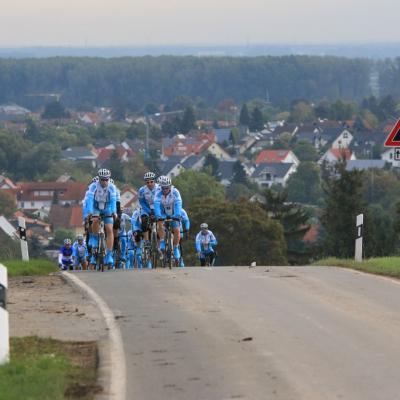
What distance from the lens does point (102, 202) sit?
23219 mm

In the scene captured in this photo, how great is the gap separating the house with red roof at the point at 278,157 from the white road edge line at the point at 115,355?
6824 inches

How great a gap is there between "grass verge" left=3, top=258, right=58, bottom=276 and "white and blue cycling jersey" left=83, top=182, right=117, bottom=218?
1031 mm

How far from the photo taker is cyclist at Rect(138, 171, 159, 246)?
25.1 metres

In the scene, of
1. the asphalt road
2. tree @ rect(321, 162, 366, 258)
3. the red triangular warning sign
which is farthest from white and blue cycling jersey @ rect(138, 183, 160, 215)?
tree @ rect(321, 162, 366, 258)

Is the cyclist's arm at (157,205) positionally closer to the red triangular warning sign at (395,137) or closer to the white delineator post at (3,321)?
the red triangular warning sign at (395,137)

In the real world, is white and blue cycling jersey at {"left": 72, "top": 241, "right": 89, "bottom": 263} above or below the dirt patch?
below

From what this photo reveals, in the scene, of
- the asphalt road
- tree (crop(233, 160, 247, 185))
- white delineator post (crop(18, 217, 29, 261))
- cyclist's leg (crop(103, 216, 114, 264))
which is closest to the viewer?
the asphalt road

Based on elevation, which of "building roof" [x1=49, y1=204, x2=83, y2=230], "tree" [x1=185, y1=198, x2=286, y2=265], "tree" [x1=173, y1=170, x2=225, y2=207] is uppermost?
"tree" [x1=185, y1=198, x2=286, y2=265]

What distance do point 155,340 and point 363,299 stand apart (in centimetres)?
398

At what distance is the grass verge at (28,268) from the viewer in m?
21.8

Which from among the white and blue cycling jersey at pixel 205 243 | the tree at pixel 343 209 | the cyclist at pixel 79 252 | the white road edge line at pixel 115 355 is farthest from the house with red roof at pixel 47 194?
the white road edge line at pixel 115 355

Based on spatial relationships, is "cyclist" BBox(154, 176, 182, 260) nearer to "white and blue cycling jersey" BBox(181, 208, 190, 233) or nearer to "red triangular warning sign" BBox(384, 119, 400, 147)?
"white and blue cycling jersey" BBox(181, 208, 190, 233)

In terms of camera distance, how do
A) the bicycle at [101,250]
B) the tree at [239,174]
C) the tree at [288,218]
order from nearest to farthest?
the bicycle at [101,250]
the tree at [288,218]
the tree at [239,174]

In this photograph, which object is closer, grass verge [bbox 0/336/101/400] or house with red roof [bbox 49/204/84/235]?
grass verge [bbox 0/336/101/400]
